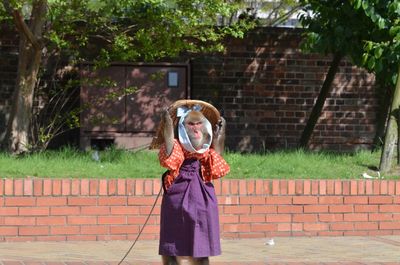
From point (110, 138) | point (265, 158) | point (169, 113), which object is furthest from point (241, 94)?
point (169, 113)

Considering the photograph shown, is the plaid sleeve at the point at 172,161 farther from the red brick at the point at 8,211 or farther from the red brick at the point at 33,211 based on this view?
the red brick at the point at 8,211

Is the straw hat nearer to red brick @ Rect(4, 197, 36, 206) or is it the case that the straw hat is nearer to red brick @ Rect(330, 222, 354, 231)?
red brick @ Rect(4, 197, 36, 206)

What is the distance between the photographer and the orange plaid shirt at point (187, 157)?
6.75 m

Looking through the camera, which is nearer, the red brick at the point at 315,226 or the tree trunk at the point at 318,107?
the red brick at the point at 315,226

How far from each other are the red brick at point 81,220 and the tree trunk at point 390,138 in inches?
156

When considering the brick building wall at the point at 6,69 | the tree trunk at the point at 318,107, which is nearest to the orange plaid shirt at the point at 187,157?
the tree trunk at the point at 318,107

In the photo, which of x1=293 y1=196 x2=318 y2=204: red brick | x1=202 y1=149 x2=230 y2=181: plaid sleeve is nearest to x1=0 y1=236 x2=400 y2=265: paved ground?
x1=293 y1=196 x2=318 y2=204: red brick

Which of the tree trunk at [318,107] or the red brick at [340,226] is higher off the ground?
the tree trunk at [318,107]

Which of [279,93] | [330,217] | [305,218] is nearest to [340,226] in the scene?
[330,217]

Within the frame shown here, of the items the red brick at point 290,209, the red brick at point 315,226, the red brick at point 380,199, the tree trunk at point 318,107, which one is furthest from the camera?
the tree trunk at point 318,107

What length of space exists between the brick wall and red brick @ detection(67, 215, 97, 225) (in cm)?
1

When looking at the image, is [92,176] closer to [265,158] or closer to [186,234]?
[265,158]

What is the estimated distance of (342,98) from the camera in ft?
52.2

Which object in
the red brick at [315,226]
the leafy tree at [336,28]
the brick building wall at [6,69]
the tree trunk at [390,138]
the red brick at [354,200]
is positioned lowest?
the red brick at [315,226]
